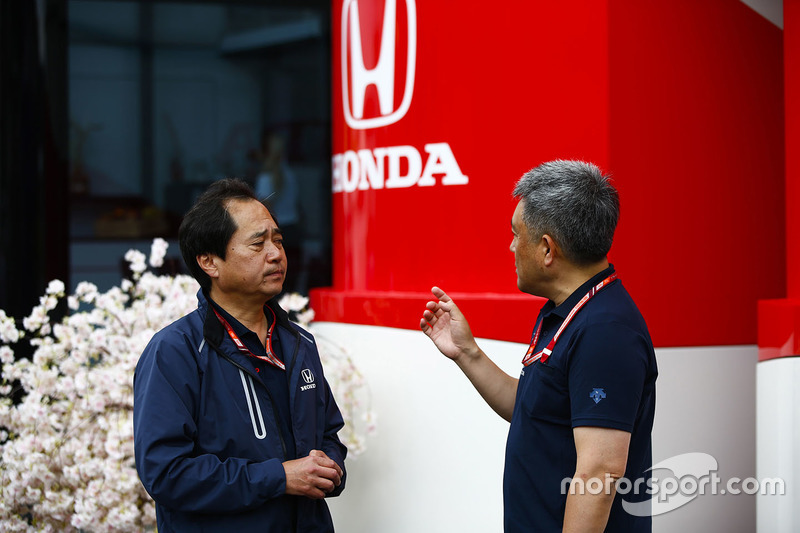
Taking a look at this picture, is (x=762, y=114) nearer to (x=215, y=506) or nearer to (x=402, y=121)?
(x=402, y=121)

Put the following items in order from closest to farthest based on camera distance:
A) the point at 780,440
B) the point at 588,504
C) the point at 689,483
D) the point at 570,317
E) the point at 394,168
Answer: the point at 588,504
the point at 570,317
the point at 780,440
the point at 689,483
the point at 394,168

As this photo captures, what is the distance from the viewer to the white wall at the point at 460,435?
342 cm

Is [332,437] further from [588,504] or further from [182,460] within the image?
[588,504]

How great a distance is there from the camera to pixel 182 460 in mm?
2281

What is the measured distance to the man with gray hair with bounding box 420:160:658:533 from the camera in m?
2.04

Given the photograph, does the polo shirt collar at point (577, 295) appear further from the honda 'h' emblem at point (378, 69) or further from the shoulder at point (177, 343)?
the honda 'h' emblem at point (378, 69)

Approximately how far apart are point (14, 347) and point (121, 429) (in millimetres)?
2551

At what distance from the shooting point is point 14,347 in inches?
229

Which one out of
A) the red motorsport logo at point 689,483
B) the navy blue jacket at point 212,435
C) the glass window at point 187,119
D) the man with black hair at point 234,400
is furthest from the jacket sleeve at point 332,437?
the glass window at point 187,119

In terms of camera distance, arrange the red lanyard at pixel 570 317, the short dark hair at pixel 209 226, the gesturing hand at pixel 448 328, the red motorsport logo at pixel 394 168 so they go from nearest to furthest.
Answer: the red lanyard at pixel 570 317 < the short dark hair at pixel 209 226 < the gesturing hand at pixel 448 328 < the red motorsport logo at pixel 394 168

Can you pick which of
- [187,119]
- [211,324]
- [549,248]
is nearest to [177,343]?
[211,324]

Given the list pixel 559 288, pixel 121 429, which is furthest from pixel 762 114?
pixel 121 429

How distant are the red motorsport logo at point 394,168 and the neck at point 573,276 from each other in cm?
161

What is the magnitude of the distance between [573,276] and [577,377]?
11.3 inches
